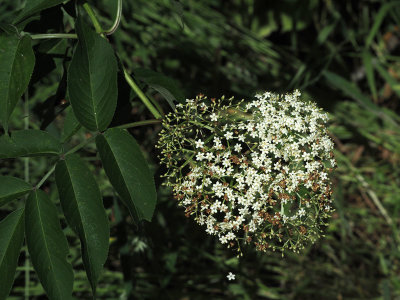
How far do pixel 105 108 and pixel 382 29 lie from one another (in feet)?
15.7

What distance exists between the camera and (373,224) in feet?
15.0

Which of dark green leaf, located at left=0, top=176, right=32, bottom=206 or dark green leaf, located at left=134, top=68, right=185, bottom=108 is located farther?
dark green leaf, located at left=134, top=68, right=185, bottom=108

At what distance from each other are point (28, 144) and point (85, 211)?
1.15ft

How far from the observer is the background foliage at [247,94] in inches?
135

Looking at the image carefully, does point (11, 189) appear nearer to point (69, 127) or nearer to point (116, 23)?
point (69, 127)

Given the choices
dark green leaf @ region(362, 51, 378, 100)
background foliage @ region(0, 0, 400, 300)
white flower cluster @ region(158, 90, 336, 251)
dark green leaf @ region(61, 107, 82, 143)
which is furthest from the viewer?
Answer: dark green leaf @ region(362, 51, 378, 100)

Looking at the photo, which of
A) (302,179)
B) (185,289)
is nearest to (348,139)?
(185,289)

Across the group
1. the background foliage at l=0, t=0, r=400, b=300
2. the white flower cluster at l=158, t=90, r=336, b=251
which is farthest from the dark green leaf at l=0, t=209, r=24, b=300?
the background foliage at l=0, t=0, r=400, b=300

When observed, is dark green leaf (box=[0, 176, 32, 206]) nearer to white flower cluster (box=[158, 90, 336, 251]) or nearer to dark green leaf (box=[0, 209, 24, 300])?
dark green leaf (box=[0, 209, 24, 300])

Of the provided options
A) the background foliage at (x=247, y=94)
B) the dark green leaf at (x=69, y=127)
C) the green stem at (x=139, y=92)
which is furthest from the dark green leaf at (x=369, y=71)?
the dark green leaf at (x=69, y=127)

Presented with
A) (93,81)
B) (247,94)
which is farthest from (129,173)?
(247,94)

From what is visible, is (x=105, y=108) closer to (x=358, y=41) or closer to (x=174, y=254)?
(x=174, y=254)

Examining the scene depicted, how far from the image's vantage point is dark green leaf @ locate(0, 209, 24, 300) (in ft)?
5.21

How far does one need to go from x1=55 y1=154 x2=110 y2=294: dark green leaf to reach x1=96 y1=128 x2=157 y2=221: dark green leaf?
10 centimetres
